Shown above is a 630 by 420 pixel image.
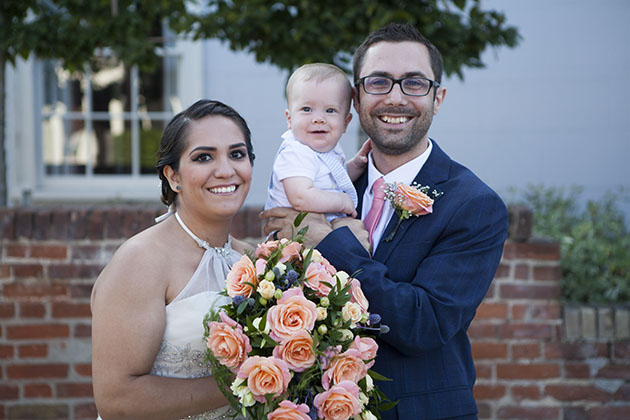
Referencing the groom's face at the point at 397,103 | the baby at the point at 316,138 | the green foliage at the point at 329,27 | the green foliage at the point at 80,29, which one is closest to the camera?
the groom's face at the point at 397,103

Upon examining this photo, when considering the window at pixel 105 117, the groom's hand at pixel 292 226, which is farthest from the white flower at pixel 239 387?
the window at pixel 105 117

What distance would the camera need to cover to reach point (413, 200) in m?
2.36

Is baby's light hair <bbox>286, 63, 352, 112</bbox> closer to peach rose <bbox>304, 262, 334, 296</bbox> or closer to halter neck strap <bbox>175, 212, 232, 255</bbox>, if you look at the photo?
halter neck strap <bbox>175, 212, 232, 255</bbox>

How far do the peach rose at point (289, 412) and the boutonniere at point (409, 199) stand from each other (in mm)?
814

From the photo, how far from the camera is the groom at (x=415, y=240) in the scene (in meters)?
2.26

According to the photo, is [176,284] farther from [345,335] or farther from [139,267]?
[345,335]

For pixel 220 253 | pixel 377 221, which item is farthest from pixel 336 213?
pixel 220 253

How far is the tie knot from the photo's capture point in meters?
2.59

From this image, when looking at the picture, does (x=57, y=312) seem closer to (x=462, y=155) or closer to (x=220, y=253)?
(x=220, y=253)

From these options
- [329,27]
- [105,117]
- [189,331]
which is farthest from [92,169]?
[189,331]

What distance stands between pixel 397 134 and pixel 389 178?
196mm

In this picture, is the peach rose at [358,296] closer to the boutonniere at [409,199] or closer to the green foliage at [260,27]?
the boutonniere at [409,199]

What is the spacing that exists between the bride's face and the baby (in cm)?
26

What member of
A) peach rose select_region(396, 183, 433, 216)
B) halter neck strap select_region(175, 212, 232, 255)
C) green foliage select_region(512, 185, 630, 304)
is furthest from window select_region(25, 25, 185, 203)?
peach rose select_region(396, 183, 433, 216)
